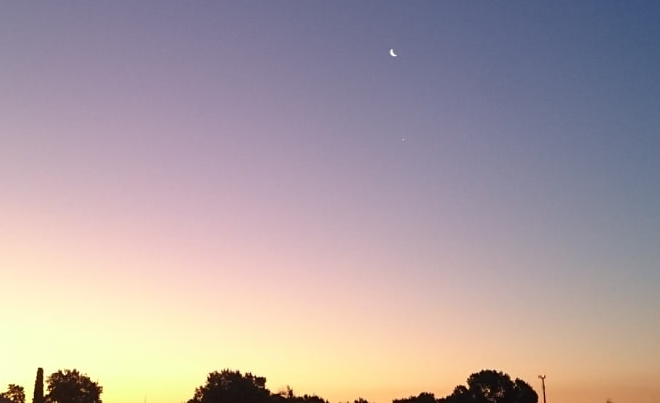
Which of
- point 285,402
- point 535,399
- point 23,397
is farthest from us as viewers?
point 23,397

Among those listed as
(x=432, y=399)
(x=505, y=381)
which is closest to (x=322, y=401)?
(x=432, y=399)

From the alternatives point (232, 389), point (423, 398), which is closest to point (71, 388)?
point (232, 389)

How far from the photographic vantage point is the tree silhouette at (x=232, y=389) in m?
→ 126

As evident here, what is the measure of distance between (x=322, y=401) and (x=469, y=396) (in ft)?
148

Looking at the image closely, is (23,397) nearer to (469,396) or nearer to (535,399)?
(469,396)

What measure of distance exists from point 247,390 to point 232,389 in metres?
3.08

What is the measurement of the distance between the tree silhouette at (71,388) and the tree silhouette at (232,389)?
2921 centimetres

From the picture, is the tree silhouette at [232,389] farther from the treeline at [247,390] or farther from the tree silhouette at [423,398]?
the tree silhouette at [423,398]

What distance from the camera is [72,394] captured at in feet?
470

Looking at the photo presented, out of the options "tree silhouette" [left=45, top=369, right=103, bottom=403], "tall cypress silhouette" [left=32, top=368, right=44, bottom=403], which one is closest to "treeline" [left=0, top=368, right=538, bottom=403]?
"tree silhouette" [left=45, top=369, right=103, bottom=403]

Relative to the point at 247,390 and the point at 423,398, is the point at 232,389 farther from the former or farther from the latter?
the point at 423,398

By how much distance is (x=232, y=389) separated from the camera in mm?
127562

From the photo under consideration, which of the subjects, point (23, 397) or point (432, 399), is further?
point (23, 397)

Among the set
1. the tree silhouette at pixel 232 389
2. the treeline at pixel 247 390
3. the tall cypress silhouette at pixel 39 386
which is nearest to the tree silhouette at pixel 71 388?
the treeline at pixel 247 390
